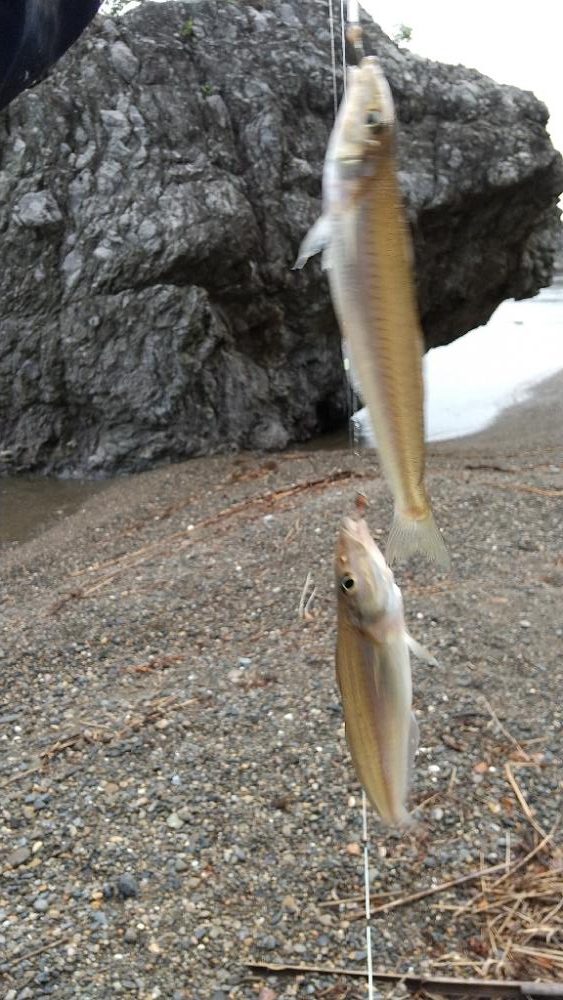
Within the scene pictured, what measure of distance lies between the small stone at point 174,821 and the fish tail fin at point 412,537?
6.12ft

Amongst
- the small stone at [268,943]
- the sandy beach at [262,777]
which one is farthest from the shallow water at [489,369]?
the small stone at [268,943]

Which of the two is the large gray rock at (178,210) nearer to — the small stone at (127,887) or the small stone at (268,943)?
the small stone at (127,887)

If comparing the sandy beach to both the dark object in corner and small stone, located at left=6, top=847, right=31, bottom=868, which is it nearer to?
small stone, located at left=6, top=847, right=31, bottom=868

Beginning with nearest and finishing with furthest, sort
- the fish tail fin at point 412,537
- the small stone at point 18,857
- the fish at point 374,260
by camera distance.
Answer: the fish at point 374,260
the fish tail fin at point 412,537
the small stone at point 18,857

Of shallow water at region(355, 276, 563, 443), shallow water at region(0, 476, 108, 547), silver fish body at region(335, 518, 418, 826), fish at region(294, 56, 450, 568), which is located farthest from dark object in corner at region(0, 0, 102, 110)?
shallow water at region(355, 276, 563, 443)

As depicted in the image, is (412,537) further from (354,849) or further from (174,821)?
(174,821)

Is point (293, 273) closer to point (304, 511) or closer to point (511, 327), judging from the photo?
point (304, 511)

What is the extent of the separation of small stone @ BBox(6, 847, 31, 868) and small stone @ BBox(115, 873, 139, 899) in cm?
32

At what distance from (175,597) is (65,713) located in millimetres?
1033

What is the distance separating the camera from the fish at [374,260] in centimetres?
111

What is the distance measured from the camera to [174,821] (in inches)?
113

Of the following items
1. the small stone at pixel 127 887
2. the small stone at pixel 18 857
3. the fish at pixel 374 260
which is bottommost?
the small stone at pixel 127 887

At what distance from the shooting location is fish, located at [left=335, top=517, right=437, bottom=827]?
1332mm

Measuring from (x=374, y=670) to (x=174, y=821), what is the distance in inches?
68.6
